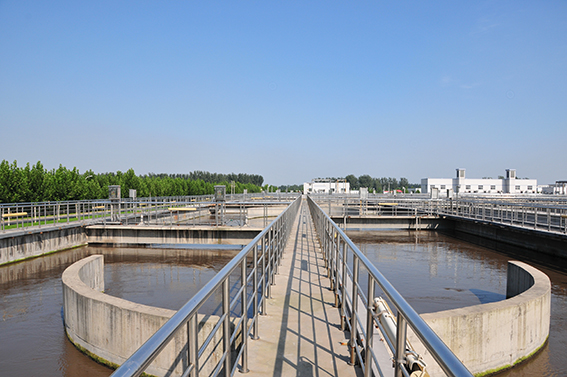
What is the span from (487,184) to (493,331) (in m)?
88.9

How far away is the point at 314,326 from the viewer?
4781 mm

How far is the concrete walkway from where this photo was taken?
3.67 m

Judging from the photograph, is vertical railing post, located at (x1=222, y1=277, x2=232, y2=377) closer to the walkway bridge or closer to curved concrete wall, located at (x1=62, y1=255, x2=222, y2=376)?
the walkway bridge

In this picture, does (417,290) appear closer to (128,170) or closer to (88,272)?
(88,272)

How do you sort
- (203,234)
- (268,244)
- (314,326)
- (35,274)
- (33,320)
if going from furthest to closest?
(203,234) → (35,274) → (33,320) → (268,244) → (314,326)

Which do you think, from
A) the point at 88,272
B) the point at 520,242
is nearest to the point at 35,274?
the point at 88,272

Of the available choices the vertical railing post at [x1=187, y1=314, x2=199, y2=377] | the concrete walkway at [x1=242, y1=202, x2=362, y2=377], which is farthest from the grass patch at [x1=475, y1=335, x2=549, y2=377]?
the vertical railing post at [x1=187, y1=314, x2=199, y2=377]

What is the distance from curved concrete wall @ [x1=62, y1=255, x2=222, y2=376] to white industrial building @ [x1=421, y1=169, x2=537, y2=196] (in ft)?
264

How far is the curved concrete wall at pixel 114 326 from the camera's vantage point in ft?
18.8

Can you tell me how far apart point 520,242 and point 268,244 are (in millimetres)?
17547

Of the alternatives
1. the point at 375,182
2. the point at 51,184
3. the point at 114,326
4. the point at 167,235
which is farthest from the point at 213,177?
the point at 114,326

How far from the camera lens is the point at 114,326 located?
21.0 feet

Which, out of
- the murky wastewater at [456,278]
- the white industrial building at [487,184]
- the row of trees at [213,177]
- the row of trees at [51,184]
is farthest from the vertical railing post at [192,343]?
the row of trees at [213,177]

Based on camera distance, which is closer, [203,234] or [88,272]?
[88,272]
